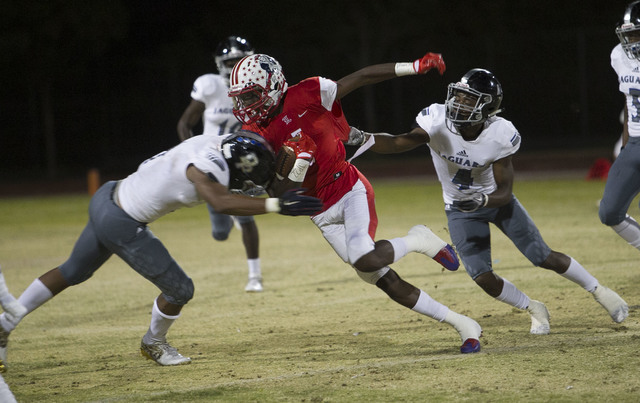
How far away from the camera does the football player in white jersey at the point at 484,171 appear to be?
17.7 ft

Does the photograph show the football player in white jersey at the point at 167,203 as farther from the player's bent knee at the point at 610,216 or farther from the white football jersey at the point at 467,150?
the player's bent knee at the point at 610,216

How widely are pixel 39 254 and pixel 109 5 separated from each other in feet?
46.0

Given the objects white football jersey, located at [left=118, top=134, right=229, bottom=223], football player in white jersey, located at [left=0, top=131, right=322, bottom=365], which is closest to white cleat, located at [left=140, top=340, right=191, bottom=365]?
football player in white jersey, located at [left=0, top=131, right=322, bottom=365]

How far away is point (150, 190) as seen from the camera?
4.79 meters

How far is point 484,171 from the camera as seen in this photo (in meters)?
5.66

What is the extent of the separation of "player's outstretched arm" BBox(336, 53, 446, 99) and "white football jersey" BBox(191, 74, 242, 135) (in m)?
2.85

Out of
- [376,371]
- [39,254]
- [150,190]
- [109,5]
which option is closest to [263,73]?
[150,190]

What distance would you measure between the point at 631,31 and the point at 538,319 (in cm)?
225

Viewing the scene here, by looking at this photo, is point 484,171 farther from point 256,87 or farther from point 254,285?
point 254,285

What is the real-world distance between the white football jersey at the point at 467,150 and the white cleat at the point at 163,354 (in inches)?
88.2

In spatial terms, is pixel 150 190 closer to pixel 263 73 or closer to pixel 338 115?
pixel 263 73

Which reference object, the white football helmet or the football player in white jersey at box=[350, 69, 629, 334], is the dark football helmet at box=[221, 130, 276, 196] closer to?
the white football helmet

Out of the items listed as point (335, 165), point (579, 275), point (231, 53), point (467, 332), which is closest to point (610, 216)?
point (579, 275)

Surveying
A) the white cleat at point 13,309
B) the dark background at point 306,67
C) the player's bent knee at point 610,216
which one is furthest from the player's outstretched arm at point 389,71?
the dark background at point 306,67
